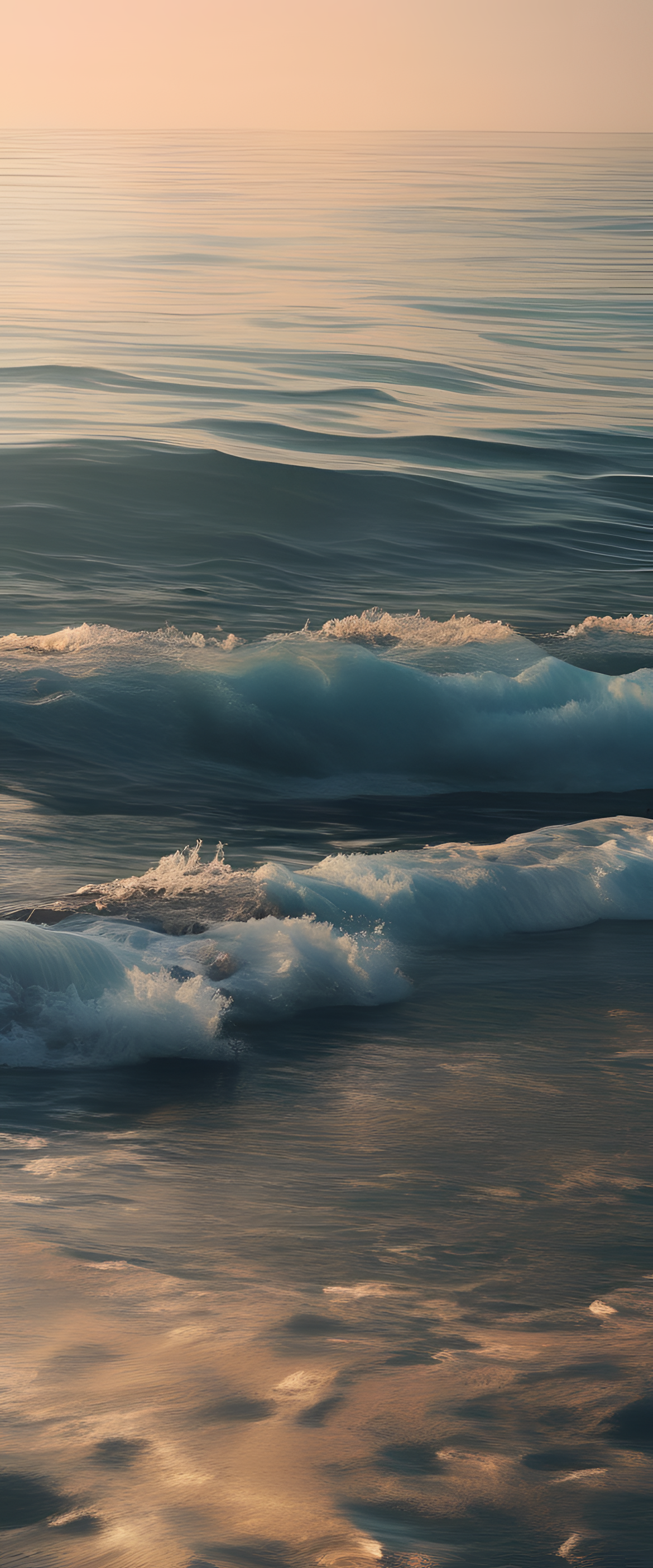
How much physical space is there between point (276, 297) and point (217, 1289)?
34.9 metres

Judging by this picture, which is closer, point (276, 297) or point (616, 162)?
point (276, 297)

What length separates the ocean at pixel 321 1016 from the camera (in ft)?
10.00

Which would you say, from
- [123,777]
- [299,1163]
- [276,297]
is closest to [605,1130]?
[299,1163]

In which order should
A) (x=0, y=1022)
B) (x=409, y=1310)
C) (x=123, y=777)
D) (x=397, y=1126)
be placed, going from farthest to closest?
(x=123, y=777) → (x=0, y=1022) → (x=397, y=1126) → (x=409, y=1310)

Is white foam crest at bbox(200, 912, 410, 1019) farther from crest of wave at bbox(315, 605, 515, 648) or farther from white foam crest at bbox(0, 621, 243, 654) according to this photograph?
crest of wave at bbox(315, 605, 515, 648)

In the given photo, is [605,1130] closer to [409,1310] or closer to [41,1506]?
[409,1310]

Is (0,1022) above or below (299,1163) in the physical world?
above

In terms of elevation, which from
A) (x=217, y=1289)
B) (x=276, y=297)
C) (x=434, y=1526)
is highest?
(x=276, y=297)

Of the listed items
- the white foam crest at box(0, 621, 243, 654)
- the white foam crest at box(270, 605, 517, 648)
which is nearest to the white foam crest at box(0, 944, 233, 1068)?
the white foam crest at box(0, 621, 243, 654)

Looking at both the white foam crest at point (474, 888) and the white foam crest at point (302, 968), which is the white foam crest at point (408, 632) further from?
the white foam crest at point (302, 968)

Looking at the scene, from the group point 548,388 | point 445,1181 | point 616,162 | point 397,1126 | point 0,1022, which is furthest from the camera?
point 616,162

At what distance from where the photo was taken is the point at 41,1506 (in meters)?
2.88

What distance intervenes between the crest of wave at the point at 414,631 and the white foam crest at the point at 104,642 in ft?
3.31

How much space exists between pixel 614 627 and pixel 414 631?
7.29 ft
